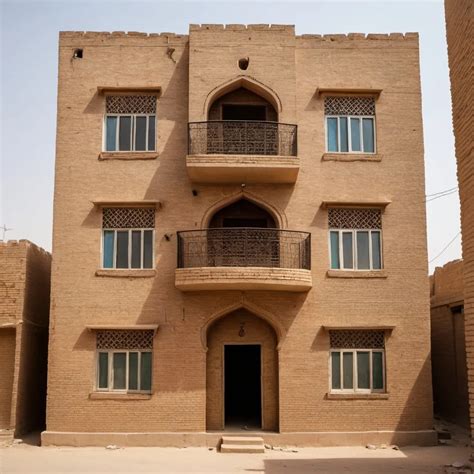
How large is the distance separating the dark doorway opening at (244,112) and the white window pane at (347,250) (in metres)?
3.72

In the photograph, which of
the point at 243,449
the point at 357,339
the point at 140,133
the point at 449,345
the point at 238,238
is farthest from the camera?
the point at 449,345

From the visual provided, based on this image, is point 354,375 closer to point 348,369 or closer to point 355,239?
point 348,369

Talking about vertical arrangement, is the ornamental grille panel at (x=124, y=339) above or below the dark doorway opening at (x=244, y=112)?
below

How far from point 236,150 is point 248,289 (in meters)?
3.33

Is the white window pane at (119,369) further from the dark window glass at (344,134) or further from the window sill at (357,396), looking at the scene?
the dark window glass at (344,134)

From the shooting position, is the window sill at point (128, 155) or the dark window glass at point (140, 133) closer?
the window sill at point (128, 155)

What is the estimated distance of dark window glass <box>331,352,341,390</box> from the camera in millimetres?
14711

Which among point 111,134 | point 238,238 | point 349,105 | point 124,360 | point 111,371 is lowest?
point 111,371

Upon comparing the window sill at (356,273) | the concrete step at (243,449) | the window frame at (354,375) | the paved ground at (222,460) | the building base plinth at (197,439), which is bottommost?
the paved ground at (222,460)

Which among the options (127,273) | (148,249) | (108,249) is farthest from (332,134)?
(108,249)

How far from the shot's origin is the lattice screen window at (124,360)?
14.7 meters

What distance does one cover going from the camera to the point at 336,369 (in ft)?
48.4

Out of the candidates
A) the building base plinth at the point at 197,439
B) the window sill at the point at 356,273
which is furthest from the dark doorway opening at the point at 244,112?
the building base plinth at the point at 197,439

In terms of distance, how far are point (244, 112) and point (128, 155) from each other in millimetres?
3357
